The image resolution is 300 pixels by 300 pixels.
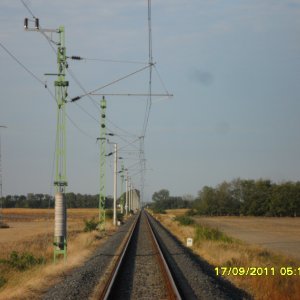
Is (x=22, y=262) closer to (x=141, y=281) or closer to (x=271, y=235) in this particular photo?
(x=141, y=281)

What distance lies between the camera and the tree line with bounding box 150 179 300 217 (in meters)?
146

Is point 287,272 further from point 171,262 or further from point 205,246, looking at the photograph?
point 205,246

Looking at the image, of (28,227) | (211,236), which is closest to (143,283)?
(211,236)

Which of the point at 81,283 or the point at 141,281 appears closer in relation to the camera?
the point at 81,283

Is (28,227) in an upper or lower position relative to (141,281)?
lower

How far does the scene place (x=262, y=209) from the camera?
152250 millimetres

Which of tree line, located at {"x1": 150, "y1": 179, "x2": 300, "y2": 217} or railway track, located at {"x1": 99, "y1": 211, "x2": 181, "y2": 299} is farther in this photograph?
tree line, located at {"x1": 150, "y1": 179, "x2": 300, "y2": 217}

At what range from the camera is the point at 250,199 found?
511 feet
